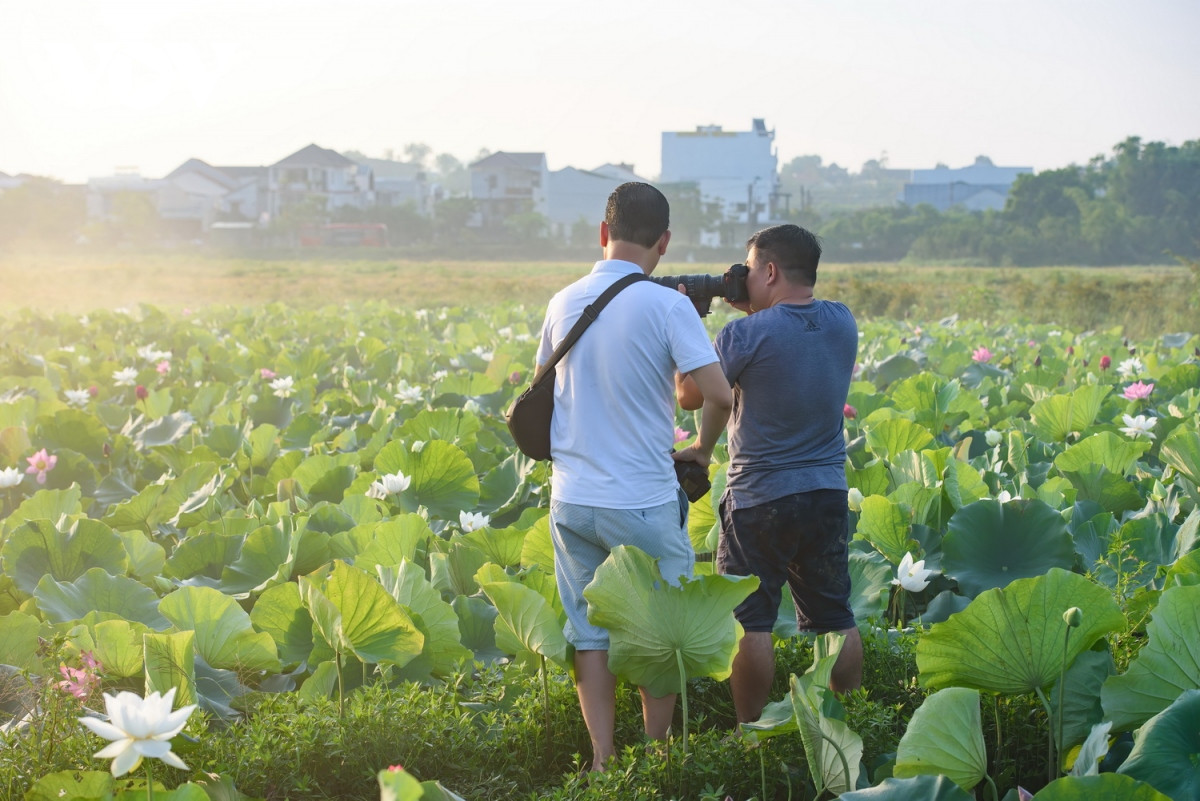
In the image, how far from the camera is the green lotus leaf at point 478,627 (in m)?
2.80

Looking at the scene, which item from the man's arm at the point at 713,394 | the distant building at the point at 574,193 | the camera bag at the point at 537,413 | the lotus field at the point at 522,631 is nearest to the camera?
the lotus field at the point at 522,631

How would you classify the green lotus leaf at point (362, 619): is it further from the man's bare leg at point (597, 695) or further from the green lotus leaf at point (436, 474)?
the green lotus leaf at point (436, 474)

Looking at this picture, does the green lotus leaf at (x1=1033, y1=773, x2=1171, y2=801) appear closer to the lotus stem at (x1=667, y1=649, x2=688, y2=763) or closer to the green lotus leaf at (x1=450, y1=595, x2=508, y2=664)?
the lotus stem at (x1=667, y1=649, x2=688, y2=763)

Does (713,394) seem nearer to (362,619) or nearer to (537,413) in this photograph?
(537,413)

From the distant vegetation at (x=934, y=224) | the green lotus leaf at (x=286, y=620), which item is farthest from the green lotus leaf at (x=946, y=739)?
the distant vegetation at (x=934, y=224)

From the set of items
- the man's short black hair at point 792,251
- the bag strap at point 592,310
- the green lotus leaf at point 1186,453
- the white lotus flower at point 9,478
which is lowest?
the white lotus flower at point 9,478

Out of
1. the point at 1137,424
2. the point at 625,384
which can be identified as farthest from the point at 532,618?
the point at 1137,424

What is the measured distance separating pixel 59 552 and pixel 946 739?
2399 mm

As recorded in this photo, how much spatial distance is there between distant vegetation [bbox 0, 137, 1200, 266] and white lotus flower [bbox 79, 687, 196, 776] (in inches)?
1637

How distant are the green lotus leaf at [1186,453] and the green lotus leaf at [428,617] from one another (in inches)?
85.2

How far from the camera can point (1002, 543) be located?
3.05 meters

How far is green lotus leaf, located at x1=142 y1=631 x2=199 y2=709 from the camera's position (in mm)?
2119

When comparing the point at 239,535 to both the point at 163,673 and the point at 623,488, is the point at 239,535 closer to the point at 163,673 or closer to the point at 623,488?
the point at 163,673

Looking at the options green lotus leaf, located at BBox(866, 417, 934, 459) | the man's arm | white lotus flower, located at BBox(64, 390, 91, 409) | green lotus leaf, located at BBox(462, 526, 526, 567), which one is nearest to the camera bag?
the man's arm
